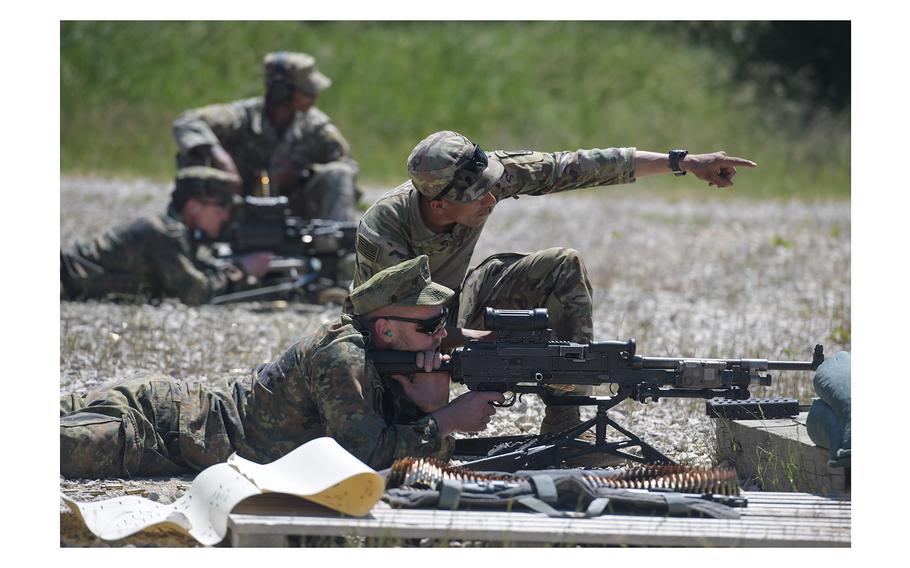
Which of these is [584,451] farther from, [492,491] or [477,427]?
[492,491]

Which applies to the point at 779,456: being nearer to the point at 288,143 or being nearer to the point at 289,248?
the point at 289,248

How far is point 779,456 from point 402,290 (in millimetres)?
2126

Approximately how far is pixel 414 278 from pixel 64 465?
79.1 inches

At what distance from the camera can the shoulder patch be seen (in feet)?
22.4

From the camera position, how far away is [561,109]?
2652 centimetres

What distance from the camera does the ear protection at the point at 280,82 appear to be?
13.1 meters

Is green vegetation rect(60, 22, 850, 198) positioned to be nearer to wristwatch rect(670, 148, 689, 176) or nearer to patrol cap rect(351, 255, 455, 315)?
wristwatch rect(670, 148, 689, 176)

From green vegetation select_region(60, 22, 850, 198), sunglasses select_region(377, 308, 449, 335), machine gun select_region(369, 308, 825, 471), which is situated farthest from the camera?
green vegetation select_region(60, 22, 850, 198)

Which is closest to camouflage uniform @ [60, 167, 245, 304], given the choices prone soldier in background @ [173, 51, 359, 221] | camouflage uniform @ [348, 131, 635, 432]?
prone soldier in background @ [173, 51, 359, 221]

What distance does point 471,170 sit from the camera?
22.0 ft

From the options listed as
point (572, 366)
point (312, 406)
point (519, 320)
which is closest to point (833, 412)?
point (572, 366)

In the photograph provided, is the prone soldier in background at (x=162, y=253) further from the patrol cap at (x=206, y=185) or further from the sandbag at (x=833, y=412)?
the sandbag at (x=833, y=412)

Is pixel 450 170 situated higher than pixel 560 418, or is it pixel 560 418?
pixel 450 170

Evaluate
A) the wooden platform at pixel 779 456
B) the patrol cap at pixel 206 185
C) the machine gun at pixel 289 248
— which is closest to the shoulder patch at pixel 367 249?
the wooden platform at pixel 779 456
